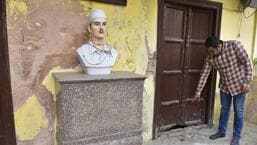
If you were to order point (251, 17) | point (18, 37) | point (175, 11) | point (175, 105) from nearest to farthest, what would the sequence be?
point (18, 37) → point (175, 11) → point (175, 105) → point (251, 17)

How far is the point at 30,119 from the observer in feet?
7.23

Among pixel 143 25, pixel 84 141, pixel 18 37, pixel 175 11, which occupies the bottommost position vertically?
pixel 84 141

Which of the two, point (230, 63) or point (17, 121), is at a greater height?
point (230, 63)

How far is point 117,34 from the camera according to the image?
258 cm

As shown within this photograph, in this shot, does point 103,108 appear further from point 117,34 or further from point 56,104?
point 117,34

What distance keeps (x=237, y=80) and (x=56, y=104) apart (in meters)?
2.08

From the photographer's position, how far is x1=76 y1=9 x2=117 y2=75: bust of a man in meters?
2.14

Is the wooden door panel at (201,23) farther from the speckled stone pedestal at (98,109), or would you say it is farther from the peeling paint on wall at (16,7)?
the peeling paint on wall at (16,7)

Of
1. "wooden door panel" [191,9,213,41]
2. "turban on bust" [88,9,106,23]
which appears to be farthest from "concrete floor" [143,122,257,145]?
"turban on bust" [88,9,106,23]

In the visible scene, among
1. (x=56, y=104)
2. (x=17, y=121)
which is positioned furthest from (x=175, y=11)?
(x=17, y=121)

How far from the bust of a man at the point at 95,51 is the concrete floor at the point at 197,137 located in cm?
134

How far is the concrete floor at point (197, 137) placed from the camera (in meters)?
3.08

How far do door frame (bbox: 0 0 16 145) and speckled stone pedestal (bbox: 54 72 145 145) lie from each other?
39 centimetres

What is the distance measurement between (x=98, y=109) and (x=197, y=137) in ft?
5.66
